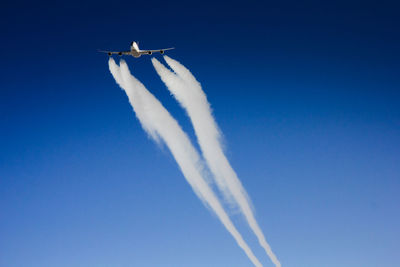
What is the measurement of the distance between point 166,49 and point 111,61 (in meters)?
12.9

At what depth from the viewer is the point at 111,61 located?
143 meters

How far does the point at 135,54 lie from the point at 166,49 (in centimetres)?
668

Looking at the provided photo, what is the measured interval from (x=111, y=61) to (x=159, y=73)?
10938 mm

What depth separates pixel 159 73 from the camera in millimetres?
142500

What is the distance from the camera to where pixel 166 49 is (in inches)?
5502

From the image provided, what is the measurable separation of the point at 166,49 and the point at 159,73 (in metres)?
5.83

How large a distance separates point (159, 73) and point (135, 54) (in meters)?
7.01

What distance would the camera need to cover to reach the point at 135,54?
456 ft
